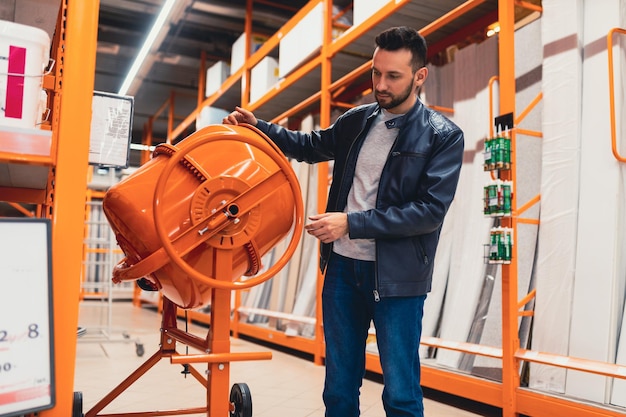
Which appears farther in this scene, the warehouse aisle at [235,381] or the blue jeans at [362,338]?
the warehouse aisle at [235,381]

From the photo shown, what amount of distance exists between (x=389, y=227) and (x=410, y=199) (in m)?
0.17

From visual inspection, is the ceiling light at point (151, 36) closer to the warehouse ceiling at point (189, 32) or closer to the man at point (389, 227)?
the warehouse ceiling at point (189, 32)

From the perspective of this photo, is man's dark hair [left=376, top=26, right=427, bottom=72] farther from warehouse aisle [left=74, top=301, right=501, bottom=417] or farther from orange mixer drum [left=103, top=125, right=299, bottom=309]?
warehouse aisle [left=74, top=301, right=501, bottom=417]

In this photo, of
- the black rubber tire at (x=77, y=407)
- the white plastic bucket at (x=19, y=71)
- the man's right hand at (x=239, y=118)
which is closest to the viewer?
the white plastic bucket at (x=19, y=71)

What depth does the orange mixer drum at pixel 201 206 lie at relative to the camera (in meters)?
1.76

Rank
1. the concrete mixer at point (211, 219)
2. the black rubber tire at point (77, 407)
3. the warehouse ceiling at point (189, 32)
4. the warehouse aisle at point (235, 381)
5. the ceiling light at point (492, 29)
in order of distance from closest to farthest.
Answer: the concrete mixer at point (211, 219) → the black rubber tire at point (77, 407) → the warehouse aisle at point (235, 381) → the ceiling light at point (492, 29) → the warehouse ceiling at point (189, 32)

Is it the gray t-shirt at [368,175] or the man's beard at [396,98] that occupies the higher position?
the man's beard at [396,98]

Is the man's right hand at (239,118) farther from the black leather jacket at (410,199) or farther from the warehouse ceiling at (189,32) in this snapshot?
the warehouse ceiling at (189,32)

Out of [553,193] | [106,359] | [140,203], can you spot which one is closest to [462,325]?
[553,193]

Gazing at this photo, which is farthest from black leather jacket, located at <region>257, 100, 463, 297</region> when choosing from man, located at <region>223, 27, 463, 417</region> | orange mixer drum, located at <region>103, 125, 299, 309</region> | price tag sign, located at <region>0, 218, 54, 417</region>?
price tag sign, located at <region>0, 218, 54, 417</region>

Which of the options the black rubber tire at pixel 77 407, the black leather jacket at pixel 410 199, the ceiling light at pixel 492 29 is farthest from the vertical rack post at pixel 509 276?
the black rubber tire at pixel 77 407

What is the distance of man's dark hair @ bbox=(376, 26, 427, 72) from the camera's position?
185cm

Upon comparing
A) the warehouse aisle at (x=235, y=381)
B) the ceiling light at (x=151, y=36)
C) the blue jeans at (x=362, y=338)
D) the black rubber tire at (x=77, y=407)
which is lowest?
the warehouse aisle at (x=235, y=381)

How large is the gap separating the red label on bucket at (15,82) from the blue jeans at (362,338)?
3.61 ft
